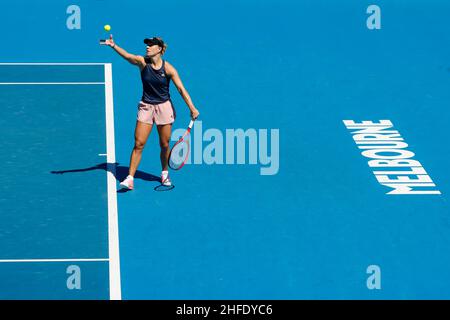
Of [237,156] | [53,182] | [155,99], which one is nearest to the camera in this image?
[155,99]

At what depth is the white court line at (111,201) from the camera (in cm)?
1781

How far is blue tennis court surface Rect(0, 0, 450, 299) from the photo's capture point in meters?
18.3

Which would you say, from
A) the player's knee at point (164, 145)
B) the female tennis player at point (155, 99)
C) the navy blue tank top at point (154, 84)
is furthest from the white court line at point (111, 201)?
the navy blue tank top at point (154, 84)

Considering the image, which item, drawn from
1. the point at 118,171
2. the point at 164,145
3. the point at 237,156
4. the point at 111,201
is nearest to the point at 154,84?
the point at 164,145

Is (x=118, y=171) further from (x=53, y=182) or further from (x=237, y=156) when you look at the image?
(x=237, y=156)

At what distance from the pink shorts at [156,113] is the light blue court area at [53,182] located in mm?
1263

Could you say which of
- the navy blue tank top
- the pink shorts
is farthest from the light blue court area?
the navy blue tank top

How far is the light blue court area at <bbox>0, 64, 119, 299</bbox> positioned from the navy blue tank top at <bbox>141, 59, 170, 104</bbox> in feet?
5.16

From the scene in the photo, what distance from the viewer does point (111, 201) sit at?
20.4 meters

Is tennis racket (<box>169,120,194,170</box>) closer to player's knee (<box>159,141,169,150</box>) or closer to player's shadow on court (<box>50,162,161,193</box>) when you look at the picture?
player's knee (<box>159,141,169,150</box>)

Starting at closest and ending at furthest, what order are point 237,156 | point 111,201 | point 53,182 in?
point 111,201 → point 53,182 → point 237,156

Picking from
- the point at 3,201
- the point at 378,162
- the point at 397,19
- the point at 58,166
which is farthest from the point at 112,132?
the point at 397,19

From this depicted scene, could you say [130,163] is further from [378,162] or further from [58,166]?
[378,162]

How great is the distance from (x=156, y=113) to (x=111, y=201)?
1.46m
